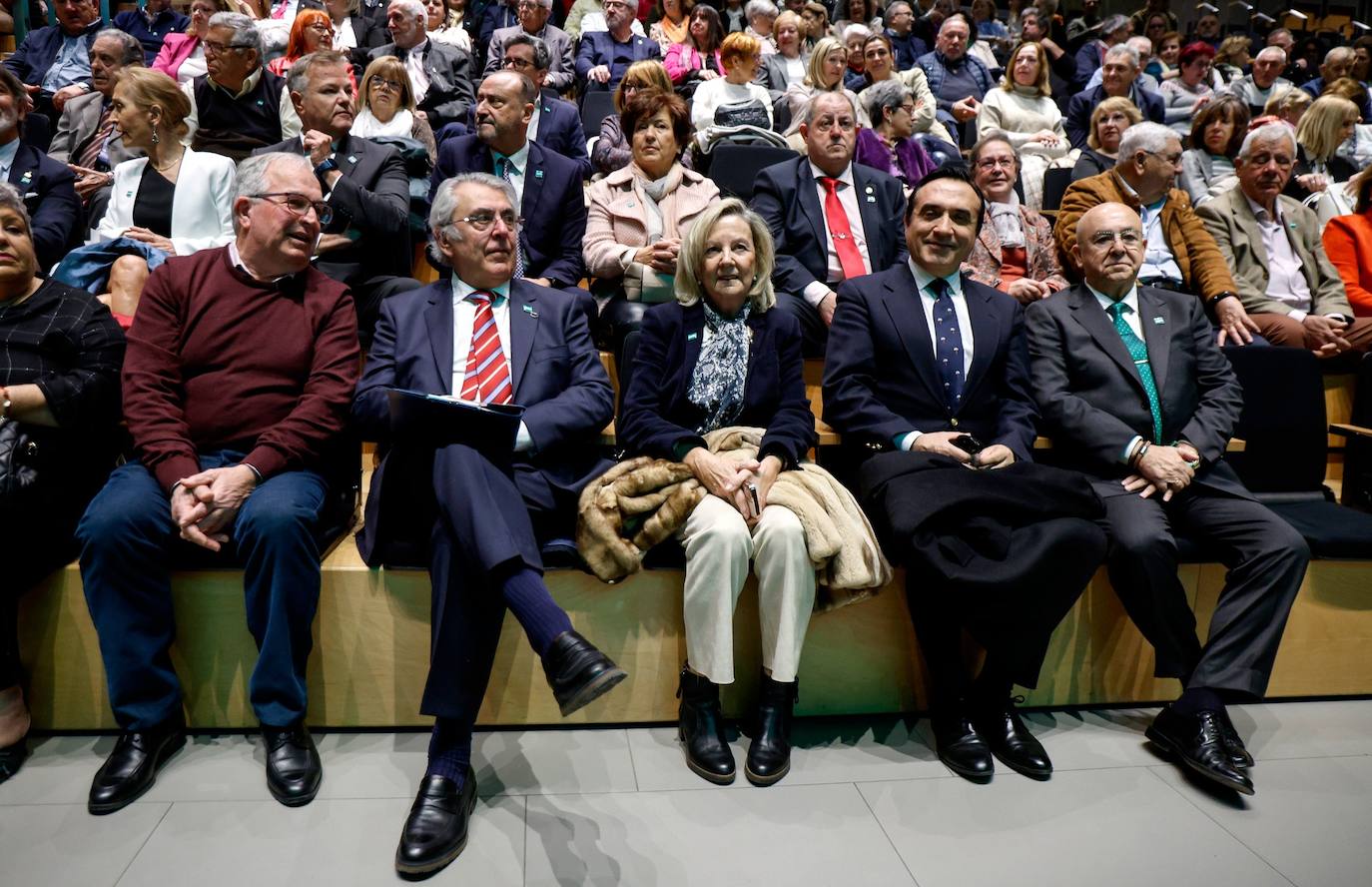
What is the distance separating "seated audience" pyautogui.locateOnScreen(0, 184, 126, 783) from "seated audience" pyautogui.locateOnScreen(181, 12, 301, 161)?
1969 mm

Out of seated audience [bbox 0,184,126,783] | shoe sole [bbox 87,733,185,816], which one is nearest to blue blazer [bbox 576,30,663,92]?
seated audience [bbox 0,184,126,783]

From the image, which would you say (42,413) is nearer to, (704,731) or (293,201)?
(293,201)

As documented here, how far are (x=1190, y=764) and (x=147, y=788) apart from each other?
218cm

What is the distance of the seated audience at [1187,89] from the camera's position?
6.74 m

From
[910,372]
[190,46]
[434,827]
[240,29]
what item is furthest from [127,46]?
[434,827]

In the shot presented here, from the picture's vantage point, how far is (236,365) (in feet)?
7.41

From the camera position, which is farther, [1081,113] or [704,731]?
[1081,113]

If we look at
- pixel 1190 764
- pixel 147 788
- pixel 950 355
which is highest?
pixel 950 355

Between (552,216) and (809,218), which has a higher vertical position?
(809,218)

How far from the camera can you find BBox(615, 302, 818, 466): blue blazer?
7.83ft

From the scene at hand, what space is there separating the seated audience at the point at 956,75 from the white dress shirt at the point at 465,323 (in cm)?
459

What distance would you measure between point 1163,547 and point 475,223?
181 centimetres

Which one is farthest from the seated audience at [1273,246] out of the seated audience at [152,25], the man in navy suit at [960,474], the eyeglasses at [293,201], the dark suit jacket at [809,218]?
the seated audience at [152,25]

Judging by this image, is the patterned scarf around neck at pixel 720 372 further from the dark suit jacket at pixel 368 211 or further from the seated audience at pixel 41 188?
the seated audience at pixel 41 188
